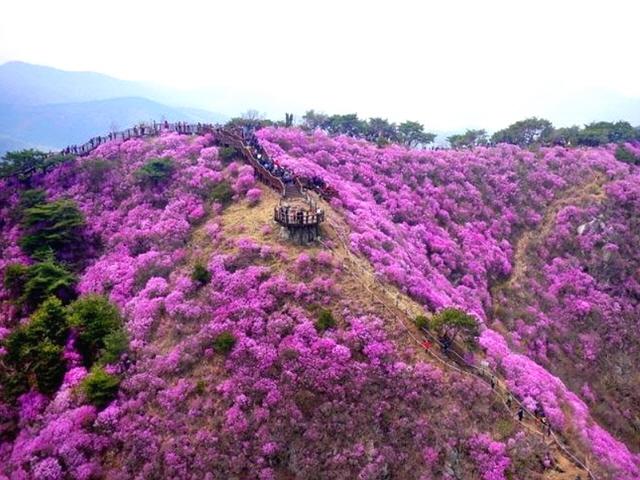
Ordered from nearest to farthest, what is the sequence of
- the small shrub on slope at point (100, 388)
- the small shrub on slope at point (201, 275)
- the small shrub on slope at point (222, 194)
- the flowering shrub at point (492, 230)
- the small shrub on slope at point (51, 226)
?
the small shrub on slope at point (100, 388), the small shrub on slope at point (201, 275), the flowering shrub at point (492, 230), the small shrub on slope at point (51, 226), the small shrub on slope at point (222, 194)

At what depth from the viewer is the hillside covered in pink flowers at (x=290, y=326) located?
2589 cm

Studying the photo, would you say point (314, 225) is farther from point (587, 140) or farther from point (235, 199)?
point (587, 140)

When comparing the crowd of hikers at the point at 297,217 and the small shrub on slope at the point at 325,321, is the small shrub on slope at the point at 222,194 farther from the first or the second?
the small shrub on slope at the point at 325,321

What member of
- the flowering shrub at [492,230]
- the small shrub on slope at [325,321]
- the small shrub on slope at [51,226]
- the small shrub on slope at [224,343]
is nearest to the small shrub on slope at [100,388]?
the small shrub on slope at [224,343]

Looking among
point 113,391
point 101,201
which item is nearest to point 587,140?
point 101,201

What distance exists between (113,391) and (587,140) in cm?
8134

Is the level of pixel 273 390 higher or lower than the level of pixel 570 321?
higher

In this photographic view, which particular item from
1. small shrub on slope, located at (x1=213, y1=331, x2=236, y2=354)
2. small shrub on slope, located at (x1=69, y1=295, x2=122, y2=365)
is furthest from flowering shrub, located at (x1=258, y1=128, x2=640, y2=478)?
small shrub on slope, located at (x1=69, y1=295, x2=122, y2=365)

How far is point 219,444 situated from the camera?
25.6 metres

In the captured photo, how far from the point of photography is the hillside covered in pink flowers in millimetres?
25891

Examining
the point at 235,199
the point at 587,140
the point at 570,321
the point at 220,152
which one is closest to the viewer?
the point at 235,199

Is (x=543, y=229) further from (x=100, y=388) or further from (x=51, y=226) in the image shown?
(x=51, y=226)

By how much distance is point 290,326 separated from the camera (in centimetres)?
2944

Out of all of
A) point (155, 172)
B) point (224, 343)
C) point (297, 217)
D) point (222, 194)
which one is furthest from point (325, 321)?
point (155, 172)
